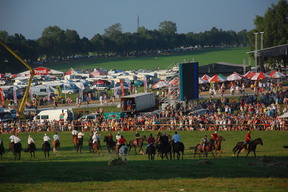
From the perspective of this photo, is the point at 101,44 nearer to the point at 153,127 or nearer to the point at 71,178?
the point at 153,127

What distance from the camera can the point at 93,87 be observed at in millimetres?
74250

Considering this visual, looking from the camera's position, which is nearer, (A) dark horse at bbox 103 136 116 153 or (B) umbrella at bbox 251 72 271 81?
(A) dark horse at bbox 103 136 116 153

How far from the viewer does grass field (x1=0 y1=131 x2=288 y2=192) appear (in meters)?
18.4

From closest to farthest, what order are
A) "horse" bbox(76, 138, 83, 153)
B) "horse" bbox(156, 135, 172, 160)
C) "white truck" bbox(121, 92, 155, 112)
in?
"horse" bbox(156, 135, 172, 160) → "horse" bbox(76, 138, 83, 153) → "white truck" bbox(121, 92, 155, 112)

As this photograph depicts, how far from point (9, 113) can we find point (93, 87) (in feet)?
87.5

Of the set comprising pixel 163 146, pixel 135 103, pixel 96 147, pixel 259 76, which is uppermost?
pixel 259 76

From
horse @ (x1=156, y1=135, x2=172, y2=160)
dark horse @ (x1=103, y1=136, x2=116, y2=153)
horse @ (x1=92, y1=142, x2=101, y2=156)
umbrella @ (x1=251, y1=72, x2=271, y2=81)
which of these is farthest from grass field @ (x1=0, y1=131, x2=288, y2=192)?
umbrella @ (x1=251, y1=72, x2=271, y2=81)

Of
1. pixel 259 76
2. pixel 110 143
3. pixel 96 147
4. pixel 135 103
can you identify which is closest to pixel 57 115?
pixel 135 103

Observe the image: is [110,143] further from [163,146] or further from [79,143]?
[163,146]

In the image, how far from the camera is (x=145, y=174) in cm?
2077

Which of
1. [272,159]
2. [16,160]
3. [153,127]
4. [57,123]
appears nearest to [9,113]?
[57,123]

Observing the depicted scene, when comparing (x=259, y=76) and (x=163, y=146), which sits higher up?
(x=259, y=76)

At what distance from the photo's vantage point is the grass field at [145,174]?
18375mm

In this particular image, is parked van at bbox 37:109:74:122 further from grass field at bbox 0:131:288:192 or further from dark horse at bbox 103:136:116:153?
grass field at bbox 0:131:288:192
